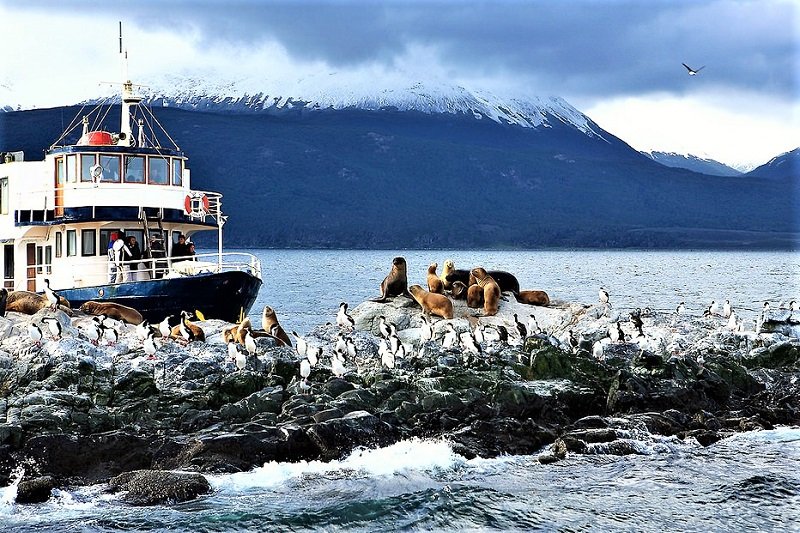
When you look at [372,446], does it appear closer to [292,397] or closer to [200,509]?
[292,397]

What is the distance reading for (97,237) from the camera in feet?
87.5

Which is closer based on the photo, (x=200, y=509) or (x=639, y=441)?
(x=200, y=509)

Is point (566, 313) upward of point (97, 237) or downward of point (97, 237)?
downward

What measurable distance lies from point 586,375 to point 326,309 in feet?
97.6

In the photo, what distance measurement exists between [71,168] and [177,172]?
2.81 meters

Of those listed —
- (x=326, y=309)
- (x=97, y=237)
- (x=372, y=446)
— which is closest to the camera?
(x=372, y=446)

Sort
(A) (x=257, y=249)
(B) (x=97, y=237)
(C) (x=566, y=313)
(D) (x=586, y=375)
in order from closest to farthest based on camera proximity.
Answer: (D) (x=586, y=375), (C) (x=566, y=313), (B) (x=97, y=237), (A) (x=257, y=249)

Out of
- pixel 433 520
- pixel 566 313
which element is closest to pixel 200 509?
pixel 433 520

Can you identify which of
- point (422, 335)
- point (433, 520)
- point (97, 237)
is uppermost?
point (97, 237)

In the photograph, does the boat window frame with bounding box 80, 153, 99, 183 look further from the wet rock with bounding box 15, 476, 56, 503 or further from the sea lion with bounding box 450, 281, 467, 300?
the wet rock with bounding box 15, 476, 56, 503

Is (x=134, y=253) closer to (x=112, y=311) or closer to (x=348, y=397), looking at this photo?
(x=112, y=311)

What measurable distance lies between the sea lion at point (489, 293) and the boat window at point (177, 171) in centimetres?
971

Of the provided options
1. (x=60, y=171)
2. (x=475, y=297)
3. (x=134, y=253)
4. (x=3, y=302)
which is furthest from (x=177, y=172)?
(x=475, y=297)

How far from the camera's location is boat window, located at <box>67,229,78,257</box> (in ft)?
87.3
